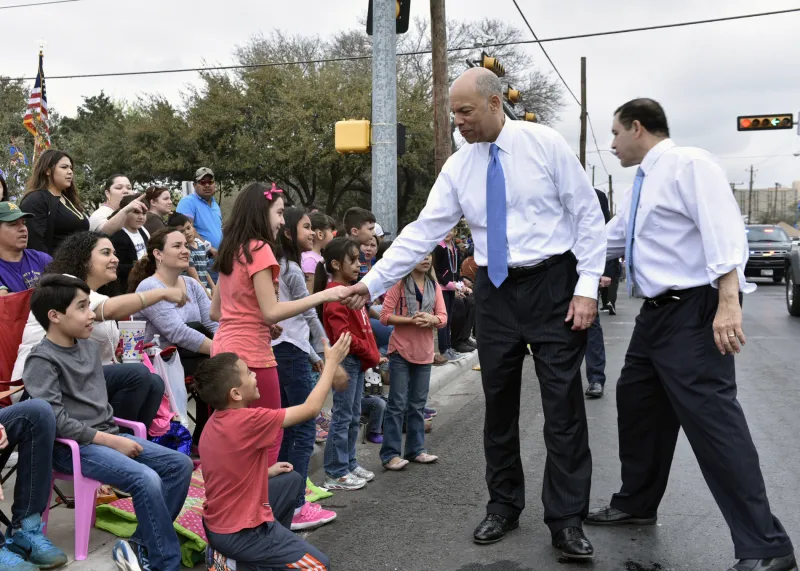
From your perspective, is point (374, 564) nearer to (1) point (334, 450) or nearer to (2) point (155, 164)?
(1) point (334, 450)

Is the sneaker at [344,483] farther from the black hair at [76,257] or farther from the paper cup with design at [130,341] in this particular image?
the black hair at [76,257]

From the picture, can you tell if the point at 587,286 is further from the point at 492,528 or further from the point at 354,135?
the point at 354,135

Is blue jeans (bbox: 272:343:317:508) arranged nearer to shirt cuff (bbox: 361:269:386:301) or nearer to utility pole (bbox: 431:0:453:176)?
shirt cuff (bbox: 361:269:386:301)

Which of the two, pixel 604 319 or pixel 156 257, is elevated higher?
pixel 156 257

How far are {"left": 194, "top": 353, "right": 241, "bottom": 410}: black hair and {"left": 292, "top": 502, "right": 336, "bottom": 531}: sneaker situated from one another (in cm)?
117

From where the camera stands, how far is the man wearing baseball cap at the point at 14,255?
5098 millimetres

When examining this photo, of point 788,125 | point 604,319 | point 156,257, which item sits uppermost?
point 788,125

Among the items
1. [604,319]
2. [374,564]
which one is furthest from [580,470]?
[604,319]

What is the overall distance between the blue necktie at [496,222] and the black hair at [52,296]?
204 centimetres

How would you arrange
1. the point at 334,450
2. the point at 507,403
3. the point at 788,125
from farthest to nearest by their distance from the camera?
1. the point at 788,125
2. the point at 334,450
3. the point at 507,403

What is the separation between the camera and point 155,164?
3609cm

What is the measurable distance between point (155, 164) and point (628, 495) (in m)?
34.2

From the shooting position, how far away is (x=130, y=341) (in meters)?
5.13

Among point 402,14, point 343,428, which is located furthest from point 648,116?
point 402,14
